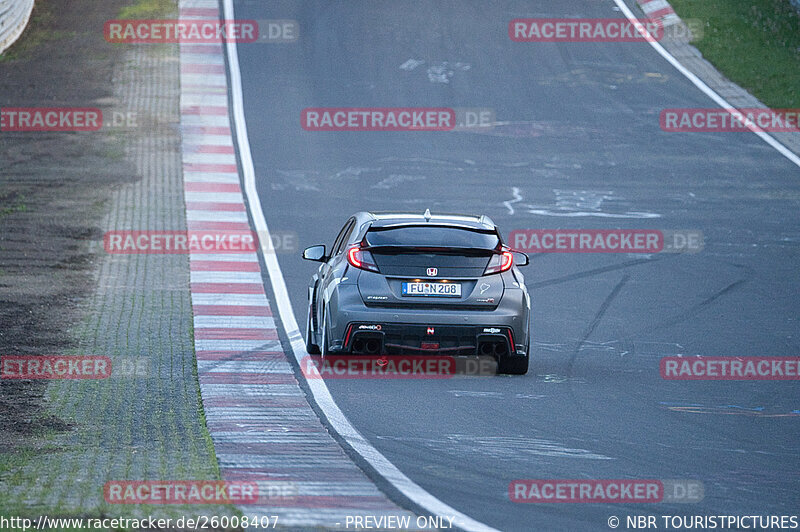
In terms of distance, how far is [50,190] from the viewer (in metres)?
22.7

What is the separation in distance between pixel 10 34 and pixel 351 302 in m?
24.5

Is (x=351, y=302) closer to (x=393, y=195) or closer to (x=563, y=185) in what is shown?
(x=393, y=195)

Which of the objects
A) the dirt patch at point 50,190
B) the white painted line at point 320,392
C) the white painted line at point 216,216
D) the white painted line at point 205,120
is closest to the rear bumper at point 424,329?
the white painted line at point 320,392

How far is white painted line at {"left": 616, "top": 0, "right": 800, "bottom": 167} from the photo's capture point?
26.0 m

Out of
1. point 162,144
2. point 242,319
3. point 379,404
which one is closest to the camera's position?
point 379,404

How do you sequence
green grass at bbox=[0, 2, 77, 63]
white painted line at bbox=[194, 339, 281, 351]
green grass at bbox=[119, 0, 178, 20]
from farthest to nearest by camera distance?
Answer: green grass at bbox=[119, 0, 178, 20] < green grass at bbox=[0, 2, 77, 63] < white painted line at bbox=[194, 339, 281, 351]

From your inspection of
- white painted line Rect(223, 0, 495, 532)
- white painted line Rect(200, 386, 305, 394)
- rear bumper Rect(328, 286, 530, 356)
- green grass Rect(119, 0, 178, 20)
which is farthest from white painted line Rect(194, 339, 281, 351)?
green grass Rect(119, 0, 178, 20)

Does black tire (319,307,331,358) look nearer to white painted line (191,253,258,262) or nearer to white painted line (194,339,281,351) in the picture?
white painted line (194,339,281,351)

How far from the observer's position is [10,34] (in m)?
33.4

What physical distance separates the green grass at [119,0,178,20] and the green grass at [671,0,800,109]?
47.9ft

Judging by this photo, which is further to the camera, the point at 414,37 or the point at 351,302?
the point at 414,37

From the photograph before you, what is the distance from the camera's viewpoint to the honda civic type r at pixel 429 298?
11789mm

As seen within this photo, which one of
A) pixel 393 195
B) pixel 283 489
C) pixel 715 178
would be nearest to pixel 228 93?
pixel 393 195

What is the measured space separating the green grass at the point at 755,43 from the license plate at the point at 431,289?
19.1m
